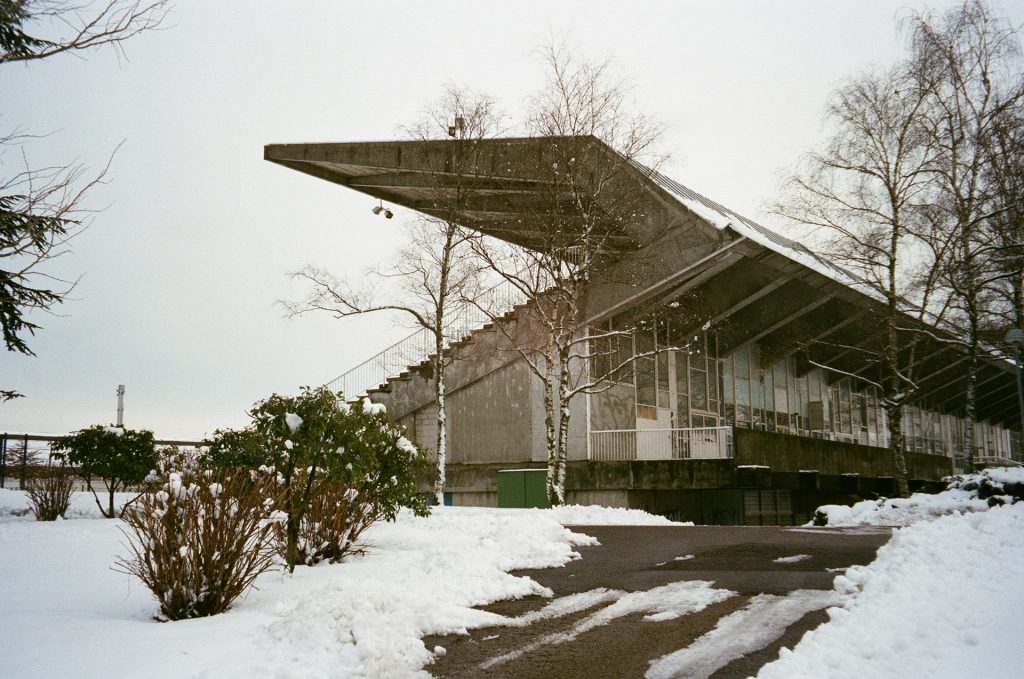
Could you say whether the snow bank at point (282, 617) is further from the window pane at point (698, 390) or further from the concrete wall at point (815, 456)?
the window pane at point (698, 390)

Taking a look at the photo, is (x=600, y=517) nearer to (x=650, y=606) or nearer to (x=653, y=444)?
(x=653, y=444)

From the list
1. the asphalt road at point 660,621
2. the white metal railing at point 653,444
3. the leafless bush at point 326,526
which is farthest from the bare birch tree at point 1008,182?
the leafless bush at point 326,526

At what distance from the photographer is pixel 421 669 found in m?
6.23

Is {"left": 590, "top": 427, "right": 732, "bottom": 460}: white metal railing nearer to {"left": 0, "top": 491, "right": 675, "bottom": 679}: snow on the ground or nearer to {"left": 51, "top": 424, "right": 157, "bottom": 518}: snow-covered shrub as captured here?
{"left": 51, "top": 424, "right": 157, "bottom": 518}: snow-covered shrub

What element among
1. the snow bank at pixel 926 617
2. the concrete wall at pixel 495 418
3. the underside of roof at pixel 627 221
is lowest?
the snow bank at pixel 926 617

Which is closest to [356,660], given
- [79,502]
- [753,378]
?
[79,502]

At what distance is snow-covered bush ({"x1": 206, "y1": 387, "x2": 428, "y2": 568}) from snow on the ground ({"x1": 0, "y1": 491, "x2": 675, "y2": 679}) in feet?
1.42

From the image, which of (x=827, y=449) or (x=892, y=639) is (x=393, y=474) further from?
(x=827, y=449)

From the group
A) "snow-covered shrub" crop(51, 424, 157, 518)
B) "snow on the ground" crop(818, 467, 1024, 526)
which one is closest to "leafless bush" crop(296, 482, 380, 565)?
"snow-covered shrub" crop(51, 424, 157, 518)

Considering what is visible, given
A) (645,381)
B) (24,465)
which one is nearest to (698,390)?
(645,381)

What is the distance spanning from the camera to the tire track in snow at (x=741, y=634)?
19.6ft

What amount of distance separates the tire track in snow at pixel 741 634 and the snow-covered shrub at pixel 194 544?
3.75 metres

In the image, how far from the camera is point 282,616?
6.75 meters

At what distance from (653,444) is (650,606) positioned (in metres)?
17.3
